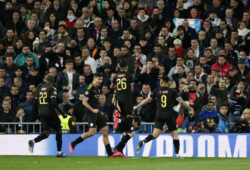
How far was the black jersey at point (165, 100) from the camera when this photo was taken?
16.8m

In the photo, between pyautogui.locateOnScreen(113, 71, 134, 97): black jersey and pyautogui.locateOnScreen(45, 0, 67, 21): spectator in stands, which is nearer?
pyautogui.locateOnScreen(113, 71, 134, 97): black jersey

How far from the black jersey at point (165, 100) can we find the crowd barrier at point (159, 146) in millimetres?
2237

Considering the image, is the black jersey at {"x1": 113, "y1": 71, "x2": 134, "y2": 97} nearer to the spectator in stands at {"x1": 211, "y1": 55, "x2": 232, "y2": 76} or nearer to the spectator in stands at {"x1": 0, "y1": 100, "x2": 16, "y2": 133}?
the spectator in stands at {"x1": 211, "y1": 55, "x2": 232, "y2": 76}

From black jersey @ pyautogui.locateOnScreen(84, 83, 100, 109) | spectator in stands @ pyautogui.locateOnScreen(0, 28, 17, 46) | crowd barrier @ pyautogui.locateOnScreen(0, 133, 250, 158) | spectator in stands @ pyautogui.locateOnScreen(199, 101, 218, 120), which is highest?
spectator in stands @ pyautogui.locateOnScreen(0, 28, 17, 46)

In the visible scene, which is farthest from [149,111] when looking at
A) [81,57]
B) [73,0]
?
[73,0]

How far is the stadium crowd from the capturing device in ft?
64.5

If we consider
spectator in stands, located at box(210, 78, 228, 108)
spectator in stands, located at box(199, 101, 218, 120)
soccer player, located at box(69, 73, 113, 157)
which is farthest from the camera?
spectator in stands, located at box(210, 78, 228, 108)

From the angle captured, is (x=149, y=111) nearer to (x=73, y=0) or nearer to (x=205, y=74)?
(x=205, y=74)

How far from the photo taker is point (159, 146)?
1914 centimetres

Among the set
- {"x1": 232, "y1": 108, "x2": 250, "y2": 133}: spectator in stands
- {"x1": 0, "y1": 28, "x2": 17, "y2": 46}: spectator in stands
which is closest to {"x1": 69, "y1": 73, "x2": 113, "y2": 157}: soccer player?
{"x1": 232, "y1": 108, "x2": 250, "y2": 133}: spectator in stands

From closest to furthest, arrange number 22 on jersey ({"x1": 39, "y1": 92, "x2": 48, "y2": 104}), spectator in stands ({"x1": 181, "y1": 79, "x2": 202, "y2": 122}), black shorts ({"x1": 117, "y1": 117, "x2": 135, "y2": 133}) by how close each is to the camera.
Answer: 1. black shorts ({"x1": 117, "y1": 117, "x2": 135, "y2": 133})
2. number 22 on jersey ({"x1": 39, "y1": 92, "x2": 48, "y2": 104})
3. spectator in stands ({"x1": 181, "y1": 79, "x2": 202, "y2": 122})

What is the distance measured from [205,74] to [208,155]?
9.96 feet

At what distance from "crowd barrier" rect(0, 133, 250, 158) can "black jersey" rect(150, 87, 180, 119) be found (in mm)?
2237

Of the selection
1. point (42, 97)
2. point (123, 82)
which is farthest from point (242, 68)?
point (42, 97)
